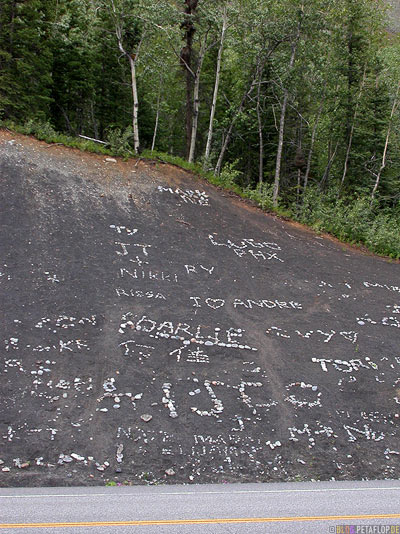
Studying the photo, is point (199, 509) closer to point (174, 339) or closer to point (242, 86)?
point (174, 339)

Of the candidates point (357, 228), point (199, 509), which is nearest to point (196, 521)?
point (199, 509)

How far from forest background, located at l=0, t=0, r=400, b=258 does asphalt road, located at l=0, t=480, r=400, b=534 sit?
1374cm

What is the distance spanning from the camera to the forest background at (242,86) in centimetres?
2047

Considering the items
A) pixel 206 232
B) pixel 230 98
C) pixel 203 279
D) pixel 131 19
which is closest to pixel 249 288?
pixel 203 279

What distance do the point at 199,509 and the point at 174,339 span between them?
4885 millimetres

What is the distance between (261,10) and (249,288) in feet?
49.1

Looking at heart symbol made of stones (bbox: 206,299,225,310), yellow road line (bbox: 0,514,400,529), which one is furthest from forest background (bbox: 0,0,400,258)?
yellow road line (bbox: 0,514,400,529)

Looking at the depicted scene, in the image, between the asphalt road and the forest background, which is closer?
the asphalt road

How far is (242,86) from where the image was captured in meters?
27.9

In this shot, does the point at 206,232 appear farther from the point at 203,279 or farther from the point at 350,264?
the point at 350,264

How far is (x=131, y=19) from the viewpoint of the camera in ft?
67.9

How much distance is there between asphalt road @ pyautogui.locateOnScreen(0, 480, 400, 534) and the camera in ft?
17.3

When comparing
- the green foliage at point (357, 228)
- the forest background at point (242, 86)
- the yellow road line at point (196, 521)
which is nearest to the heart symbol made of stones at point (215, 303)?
the yellow road line at point (196, 521)

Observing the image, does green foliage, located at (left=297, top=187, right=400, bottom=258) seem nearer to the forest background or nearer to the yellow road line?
the forest background
